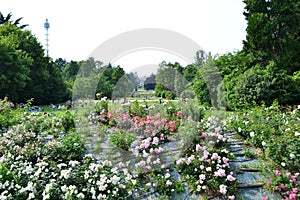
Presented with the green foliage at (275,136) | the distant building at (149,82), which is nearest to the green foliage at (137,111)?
the green foliage at (275,136)

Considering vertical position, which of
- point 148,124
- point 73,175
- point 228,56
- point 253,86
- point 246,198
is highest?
point 228,56

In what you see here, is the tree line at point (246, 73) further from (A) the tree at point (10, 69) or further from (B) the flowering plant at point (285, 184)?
(B) the flowering plant at point (285, 184)

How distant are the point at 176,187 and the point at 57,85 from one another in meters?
20.6

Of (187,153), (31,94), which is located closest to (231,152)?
(187,153)

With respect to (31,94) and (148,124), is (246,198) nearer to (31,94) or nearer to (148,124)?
(148,124)

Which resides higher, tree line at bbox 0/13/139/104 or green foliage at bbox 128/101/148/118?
tree line at bbox 0/13/139/104

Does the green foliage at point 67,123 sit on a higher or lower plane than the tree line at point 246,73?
lower

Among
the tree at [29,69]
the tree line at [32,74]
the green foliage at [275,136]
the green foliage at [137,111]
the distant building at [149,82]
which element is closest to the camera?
the green foliage at [275,136]

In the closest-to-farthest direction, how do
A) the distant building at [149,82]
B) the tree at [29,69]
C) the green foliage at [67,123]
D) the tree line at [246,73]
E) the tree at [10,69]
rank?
1. the green foliage at [67,123]
2. the tree line at [246,73]
3. the distant building at [149,82]
4. the tree at [10,69]
5. the tree at [29,69]

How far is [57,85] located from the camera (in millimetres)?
21953

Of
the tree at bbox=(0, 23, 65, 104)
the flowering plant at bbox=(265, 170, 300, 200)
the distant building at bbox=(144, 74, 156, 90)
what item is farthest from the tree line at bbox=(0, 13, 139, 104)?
the flowering plant at bbox=(265, 170, 300, 200)

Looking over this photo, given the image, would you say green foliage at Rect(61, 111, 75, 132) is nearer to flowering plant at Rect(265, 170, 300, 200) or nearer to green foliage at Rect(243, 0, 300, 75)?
flowering plant at Rect(265, 170, 300, 200)

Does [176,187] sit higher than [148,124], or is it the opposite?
[148,124]

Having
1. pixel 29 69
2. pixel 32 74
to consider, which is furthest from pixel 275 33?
pixel 32 74
